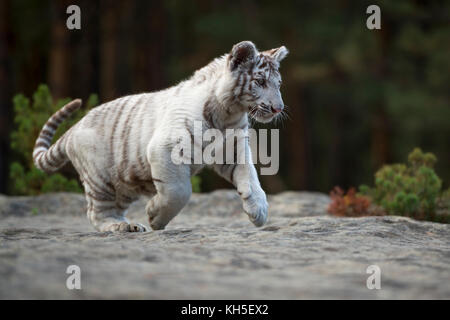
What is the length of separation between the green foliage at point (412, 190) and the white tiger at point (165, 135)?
250 cm

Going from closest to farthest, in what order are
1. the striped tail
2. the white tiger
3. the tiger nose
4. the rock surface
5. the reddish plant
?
the rock surface < the white tiger < the tiger nose < the striped tail < the reddish plant

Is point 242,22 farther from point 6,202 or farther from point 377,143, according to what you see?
point 6,202

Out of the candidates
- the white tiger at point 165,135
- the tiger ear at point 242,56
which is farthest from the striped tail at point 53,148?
the tiger ear at point 242,56

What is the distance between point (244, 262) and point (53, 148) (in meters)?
2.98

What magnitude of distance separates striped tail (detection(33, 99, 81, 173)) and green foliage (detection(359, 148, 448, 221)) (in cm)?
338

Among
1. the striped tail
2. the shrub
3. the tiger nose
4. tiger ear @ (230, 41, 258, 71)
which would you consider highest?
tiger ear @ (230, 41, 258, 71)

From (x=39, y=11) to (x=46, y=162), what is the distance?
14884 millimetres

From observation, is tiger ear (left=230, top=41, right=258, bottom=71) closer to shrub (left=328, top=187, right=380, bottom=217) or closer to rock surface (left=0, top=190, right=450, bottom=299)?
rock surface (left=0, top=190, right=450, bottom=299)

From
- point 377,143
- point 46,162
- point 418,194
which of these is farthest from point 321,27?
point 46,162

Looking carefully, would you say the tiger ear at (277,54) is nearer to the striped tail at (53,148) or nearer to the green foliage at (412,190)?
the striped tail at (53,148)

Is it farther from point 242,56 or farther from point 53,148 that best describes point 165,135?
point 53,148

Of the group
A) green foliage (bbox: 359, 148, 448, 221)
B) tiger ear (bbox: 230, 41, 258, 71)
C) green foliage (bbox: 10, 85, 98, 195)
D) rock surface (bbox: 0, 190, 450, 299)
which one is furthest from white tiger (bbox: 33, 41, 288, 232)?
green foliage (bbox: 10, 85, 98, 195)

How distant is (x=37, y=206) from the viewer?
788cm

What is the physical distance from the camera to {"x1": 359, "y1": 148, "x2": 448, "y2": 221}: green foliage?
271 inches
